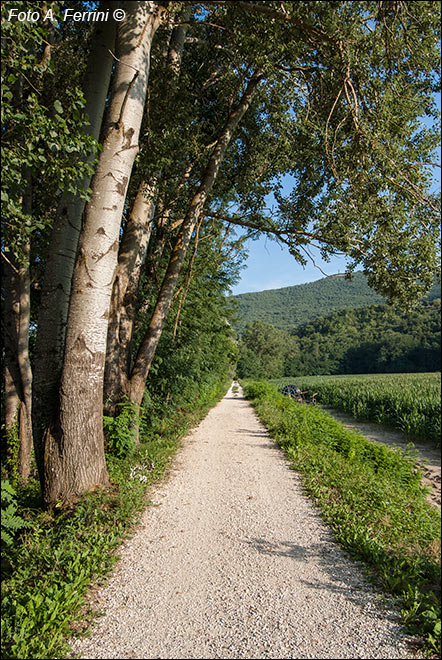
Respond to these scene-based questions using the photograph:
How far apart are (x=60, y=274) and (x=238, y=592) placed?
12.1ft

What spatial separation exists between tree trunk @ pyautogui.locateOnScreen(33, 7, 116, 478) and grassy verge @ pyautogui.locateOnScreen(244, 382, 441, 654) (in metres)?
3.27

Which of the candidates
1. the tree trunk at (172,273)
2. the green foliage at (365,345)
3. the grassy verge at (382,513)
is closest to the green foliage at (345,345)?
the green foliage at (365,345)

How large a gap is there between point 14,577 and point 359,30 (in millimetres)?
6350

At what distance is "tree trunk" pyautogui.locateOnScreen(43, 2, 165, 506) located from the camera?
147 inches

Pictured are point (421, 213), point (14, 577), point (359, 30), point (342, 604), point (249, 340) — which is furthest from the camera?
point (249, 340)

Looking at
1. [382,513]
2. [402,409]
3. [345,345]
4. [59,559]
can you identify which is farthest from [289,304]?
[59,559]

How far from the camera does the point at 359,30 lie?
410 centimetres

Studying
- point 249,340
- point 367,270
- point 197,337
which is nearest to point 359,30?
point 367,270

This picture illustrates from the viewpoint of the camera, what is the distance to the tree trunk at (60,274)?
3963 millimetres

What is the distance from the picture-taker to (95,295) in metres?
3.84

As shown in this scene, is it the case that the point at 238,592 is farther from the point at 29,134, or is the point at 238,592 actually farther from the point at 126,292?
the point at 126,292

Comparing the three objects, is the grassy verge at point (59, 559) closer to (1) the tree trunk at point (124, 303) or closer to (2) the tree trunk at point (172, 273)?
(1) the tree trunk at point (124, 303)

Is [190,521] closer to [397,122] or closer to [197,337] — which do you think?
[197,337]

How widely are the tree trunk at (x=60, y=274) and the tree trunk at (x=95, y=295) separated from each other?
257 millimetres
